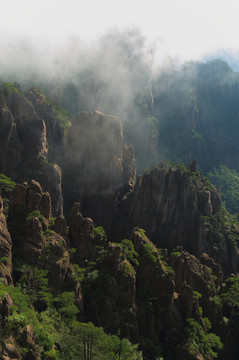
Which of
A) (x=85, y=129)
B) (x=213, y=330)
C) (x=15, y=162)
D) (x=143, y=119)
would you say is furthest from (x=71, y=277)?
(x=143, y=119)

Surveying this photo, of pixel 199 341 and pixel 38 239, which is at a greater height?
pixel 38 239

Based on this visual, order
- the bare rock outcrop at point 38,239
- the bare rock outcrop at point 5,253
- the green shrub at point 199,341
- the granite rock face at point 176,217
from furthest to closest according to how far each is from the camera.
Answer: the granite rock face at point 176,217, the green shrub at point 199,341, the bare rock outcrop at point 38,239, the bare rock outcrop at point 5,253

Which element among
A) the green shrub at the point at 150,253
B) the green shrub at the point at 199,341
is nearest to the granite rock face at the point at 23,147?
the green shrub at the point at 150,253

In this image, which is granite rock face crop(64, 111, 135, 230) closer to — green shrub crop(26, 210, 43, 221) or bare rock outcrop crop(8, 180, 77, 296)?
bare rock outcrop crop(8, 180, 77, 296)

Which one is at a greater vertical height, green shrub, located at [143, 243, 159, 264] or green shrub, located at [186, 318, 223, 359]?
green shrub, located at [143, 243, 159, 264]

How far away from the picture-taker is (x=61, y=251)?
34375 mm

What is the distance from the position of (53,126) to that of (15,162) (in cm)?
2263

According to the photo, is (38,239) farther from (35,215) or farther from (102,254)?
(102,254)

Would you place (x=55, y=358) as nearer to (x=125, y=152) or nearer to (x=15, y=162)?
(x=15, y=162)

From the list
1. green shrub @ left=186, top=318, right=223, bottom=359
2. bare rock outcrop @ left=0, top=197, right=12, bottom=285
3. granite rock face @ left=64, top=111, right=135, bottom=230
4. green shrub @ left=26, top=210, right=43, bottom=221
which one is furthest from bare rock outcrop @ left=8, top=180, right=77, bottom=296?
granite rock face @ left=64, top=111, right=135, bottom=230

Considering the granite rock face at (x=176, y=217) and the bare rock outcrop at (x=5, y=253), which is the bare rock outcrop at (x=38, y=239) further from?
the granite rock face at (x=176, y=217)

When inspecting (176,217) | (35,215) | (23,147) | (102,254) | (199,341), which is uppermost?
(23,147)

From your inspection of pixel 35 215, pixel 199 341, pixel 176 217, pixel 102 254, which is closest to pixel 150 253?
pixel 102 254

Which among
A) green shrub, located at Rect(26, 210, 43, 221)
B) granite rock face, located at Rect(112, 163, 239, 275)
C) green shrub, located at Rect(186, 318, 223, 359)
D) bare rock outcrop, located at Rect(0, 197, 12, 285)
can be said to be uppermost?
granite rock face, located at Rect(112, 163, 239, 275)
